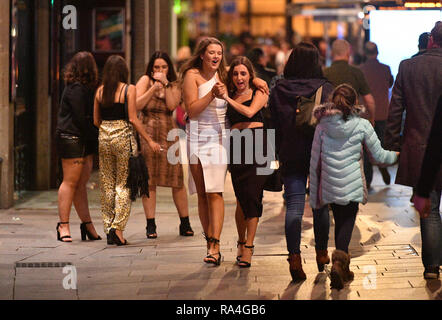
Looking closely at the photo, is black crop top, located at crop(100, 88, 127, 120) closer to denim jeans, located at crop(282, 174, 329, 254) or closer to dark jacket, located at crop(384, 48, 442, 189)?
denim jeans, located at crop(282, 174, 329, 254)

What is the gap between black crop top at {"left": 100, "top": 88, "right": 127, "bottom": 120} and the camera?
9109 millimetres

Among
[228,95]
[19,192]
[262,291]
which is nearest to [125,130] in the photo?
[228,95]

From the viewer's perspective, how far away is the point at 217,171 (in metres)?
Result: 8.35

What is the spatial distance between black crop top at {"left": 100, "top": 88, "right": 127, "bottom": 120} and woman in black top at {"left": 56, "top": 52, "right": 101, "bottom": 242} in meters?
0.24

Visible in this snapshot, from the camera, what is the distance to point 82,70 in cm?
928

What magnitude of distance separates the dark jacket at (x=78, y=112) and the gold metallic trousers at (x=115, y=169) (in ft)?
0.69

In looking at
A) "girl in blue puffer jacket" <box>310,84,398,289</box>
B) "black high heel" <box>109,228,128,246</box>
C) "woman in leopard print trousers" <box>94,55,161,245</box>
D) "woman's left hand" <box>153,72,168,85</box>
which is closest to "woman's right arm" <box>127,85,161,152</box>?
"woman in leopard print trousers" <box>94,55,161,245</box>

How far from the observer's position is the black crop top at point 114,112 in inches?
359

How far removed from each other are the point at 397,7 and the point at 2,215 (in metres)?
6.42

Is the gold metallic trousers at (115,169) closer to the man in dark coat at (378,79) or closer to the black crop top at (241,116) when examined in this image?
the black crop top at (241,116)

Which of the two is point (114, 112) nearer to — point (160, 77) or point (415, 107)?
point (160, 77)

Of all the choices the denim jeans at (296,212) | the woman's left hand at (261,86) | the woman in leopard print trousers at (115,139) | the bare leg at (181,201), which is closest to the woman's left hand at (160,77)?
the woman in leopard print trousers at (115,139)
